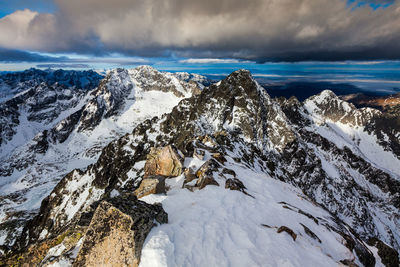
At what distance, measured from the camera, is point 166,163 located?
2930 cm

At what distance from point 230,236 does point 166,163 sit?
703 inches

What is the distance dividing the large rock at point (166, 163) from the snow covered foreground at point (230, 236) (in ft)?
24.9

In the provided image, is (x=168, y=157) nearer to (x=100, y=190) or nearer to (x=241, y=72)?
(x=100, y=190)

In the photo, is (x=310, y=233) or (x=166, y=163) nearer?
(x=310, y=233)

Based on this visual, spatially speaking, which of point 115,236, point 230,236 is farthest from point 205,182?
point 115,236

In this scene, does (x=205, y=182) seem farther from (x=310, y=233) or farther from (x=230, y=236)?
(x=310, y=233)

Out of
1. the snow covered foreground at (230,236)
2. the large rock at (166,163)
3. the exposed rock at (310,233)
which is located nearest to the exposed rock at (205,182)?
the snow covered foreground at (230,236)

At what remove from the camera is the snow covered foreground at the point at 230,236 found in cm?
1082

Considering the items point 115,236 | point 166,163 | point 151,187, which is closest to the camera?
point 115,236

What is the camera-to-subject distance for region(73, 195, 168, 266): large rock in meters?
9.78

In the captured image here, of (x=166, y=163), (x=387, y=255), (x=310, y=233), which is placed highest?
(x=166, y=163)

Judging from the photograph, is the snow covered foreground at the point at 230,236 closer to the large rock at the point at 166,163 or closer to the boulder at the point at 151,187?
the boulder at the point at 151,187

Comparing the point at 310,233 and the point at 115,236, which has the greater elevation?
the point at 115,236

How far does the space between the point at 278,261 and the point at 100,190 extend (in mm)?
88404
